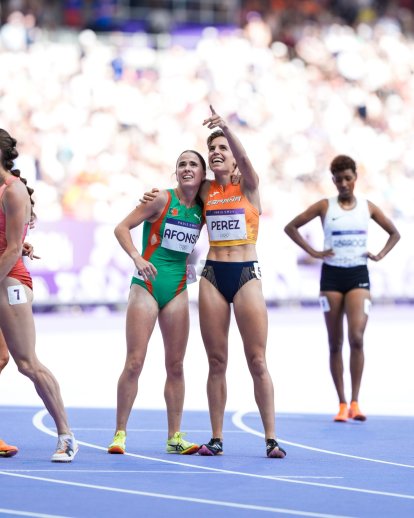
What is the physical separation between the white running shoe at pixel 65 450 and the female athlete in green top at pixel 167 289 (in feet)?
1.86

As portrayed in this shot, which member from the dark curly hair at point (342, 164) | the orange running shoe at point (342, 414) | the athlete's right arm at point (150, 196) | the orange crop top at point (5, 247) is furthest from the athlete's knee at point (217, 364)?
Result: the dark curly hair at point (342, 164)

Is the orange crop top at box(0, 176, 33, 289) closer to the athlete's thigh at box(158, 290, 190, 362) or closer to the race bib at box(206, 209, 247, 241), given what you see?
the athlete's thigh at box(158, 290, 190, 362)

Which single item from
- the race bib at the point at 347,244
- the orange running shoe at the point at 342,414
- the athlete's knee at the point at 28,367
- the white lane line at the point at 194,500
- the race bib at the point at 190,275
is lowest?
the white lane line at the point at 194,500

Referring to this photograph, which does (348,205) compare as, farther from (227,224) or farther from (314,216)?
(227,224)

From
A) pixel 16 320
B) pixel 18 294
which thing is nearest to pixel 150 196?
pixel 18 294

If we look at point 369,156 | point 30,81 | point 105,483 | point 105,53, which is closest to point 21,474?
point 105,483

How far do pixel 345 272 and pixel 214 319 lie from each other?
293 cm

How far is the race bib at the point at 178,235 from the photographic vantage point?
899 cm

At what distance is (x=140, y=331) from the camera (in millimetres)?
8906

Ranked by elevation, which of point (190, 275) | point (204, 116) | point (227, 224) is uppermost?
point (204, 116)

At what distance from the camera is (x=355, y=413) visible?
36.9 ft

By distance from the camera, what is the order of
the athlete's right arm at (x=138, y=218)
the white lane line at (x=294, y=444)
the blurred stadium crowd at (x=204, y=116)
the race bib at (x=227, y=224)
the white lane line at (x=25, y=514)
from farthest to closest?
the blurred stadium crowd at (x=204, y=116) → the race bib at (x=227, y=224) → the athlete's right arm at (x=138, y=218) → the white lane line at (x=294, y=444) → the white lane line at (x=25, y=514)

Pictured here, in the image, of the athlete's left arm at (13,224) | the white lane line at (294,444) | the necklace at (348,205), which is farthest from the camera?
the necklace at (348,205)

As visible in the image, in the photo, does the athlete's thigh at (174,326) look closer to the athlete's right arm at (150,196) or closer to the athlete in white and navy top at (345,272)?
the athlete's right arm at (150,196)
